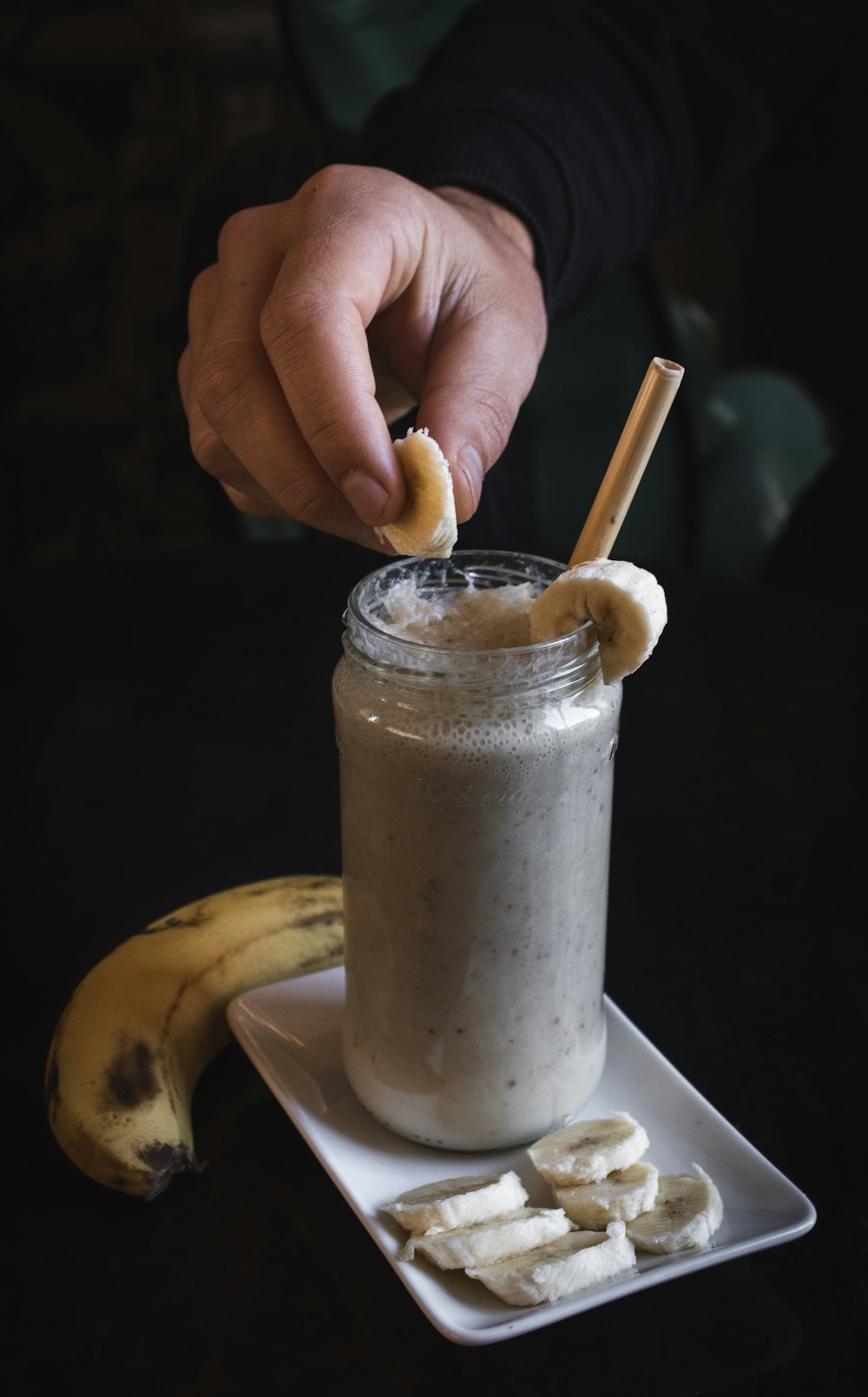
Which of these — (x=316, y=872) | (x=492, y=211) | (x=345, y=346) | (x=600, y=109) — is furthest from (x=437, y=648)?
(x=600, y=109)

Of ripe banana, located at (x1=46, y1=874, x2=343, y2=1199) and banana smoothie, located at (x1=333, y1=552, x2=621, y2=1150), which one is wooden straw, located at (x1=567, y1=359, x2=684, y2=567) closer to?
banana smoothie, located at (x1=333, y1=552, x2=621, y2=1150)

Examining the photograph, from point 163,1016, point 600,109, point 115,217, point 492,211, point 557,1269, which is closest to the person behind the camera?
point 557,1269

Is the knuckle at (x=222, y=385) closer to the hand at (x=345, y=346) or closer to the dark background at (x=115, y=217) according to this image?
the hand at (x=345, y=346)

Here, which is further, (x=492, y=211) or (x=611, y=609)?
(x=492, y=211)

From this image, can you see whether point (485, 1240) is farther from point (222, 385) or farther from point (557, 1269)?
point (222, 385)

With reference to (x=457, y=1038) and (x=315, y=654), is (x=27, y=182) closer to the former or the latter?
(x=315, y=654)

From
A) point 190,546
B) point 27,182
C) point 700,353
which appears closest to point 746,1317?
point 190,546

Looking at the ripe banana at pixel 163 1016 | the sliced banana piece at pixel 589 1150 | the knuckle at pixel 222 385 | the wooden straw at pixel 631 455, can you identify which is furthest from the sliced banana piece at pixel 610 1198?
the knuckle at pixel 222 385

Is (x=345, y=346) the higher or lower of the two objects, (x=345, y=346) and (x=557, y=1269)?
the higher
